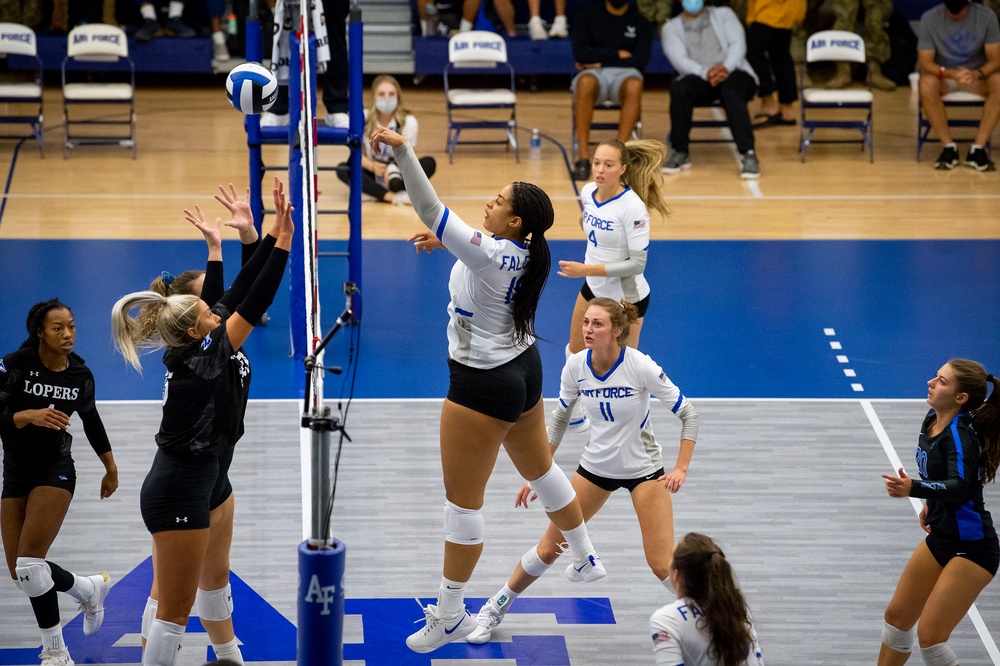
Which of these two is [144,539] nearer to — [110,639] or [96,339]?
[110,639]

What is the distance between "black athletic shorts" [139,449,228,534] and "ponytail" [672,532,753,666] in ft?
5.90

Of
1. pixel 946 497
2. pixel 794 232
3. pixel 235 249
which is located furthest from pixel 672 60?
pixel 946 497

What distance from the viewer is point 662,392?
5.31 meters

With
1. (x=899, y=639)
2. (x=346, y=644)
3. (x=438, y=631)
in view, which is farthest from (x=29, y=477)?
(x=899, y=639)

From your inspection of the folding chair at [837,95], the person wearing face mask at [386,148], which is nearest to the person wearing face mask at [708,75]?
the folding chair at [837,95]

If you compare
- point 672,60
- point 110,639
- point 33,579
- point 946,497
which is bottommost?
point 110,639

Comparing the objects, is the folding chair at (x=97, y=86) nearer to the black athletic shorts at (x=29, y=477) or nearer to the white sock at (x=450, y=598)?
the black athletic shorts at (x=29, y=477)

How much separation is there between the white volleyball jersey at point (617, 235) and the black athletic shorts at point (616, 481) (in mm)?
1635

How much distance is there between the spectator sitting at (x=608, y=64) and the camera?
505 inches

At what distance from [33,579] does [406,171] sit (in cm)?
232

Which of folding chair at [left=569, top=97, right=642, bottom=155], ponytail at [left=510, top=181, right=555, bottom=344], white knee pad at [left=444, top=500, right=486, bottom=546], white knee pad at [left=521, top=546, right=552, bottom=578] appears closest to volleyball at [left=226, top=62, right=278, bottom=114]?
ponytail at [left=510, top=181, right=555, bottom=344]

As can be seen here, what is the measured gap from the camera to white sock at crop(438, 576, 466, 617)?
4.98m

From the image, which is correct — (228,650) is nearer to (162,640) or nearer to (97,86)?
(162,640)

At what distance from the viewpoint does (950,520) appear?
15.4 feet
